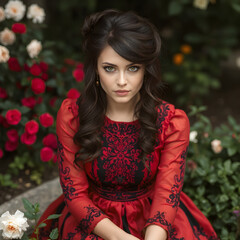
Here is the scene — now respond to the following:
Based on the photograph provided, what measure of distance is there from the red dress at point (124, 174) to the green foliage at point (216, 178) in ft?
1.56

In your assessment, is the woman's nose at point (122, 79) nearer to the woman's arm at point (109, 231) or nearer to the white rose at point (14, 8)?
the woman's arm at point (109, 231)

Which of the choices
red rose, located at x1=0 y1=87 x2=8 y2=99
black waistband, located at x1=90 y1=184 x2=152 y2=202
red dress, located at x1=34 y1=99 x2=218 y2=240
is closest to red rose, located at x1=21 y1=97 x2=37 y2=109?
red rose, located at x1=0 y1=87 x2=8 y2=99

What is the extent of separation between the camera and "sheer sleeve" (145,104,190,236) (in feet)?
6.32

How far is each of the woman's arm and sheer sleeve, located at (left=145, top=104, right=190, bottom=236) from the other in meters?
0.14

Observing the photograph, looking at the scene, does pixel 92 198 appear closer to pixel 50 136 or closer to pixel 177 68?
pixel 50 136

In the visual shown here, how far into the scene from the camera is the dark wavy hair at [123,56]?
5.68 feet

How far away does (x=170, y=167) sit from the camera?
197cm

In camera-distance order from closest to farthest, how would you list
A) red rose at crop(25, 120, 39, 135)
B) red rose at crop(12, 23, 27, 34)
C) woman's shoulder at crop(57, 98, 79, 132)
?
woman's shoulder at crop(57, 98, 79, 132) → red rose at crop(25, 120, 39, 135) → red rose at crop(12, 23, 27, 34)

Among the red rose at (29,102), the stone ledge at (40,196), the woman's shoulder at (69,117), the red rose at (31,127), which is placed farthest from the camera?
the red rose at (29,102)

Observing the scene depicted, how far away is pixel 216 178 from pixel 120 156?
2.79 feet

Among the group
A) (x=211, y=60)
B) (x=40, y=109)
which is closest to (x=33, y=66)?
(x=40, y=109)

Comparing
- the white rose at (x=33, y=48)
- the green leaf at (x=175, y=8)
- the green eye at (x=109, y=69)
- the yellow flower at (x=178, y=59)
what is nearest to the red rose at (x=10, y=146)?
the white rose at (x=33, y=48)

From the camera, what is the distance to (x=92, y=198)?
6.91 feet

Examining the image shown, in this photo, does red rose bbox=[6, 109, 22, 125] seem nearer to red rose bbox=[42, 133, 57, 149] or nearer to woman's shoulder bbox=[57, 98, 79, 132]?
red rose bbox=[42, 133, 57, 149]
